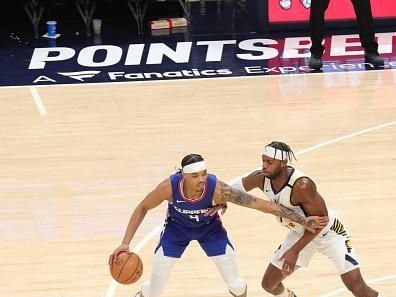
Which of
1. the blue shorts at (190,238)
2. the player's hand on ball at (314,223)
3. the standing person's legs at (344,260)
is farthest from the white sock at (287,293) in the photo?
the player's hand on ball at (314,223)

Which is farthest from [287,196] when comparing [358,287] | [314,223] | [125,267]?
[125,267]

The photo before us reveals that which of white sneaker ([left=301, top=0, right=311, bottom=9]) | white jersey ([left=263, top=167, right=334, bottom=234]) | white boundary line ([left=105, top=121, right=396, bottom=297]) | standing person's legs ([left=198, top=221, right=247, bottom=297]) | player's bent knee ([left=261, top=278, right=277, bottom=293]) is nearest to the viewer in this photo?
white jersey ([left=263, top=167, right=334, bottom=234])

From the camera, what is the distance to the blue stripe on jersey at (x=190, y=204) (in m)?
9.19

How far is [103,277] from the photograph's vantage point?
10.8m

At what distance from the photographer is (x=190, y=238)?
945 cm

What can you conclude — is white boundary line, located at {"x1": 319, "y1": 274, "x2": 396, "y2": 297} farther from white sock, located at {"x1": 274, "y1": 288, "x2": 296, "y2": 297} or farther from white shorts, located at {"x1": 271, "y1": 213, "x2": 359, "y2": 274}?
white shorts, located at {"x1": 271, "y1": 213, "x2": 359, "y2": 274}

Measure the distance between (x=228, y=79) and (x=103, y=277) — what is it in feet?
21.1

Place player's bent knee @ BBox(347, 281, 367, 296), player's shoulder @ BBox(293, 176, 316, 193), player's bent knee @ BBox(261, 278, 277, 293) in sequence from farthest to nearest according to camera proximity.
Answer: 1. player's bent knee @ BBox(261, 278, 277, 293)
2. player's bent knee @ BBox(347, 281, 367, 296)
3. player's shoulder @ BBox(293, 176, 316, 193)

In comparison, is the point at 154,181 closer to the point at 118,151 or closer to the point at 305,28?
the point at 118,151

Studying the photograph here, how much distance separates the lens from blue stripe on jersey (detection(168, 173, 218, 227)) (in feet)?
30.1

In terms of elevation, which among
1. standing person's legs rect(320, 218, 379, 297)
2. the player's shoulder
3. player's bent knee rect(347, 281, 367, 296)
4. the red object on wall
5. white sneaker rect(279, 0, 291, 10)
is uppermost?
the player's shoulder

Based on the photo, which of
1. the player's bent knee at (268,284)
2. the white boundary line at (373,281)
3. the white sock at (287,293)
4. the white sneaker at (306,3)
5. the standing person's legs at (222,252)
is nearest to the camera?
the standing person's legs at (222,252)

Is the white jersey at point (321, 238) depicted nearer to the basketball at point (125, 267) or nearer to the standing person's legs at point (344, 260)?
the standing person's legs at point (344, 260)

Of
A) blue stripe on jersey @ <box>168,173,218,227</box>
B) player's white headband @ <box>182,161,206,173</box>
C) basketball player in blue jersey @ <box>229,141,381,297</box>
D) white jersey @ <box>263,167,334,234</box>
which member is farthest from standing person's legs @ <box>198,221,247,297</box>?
player's white headband @ <box>182,161,206,173</box>
